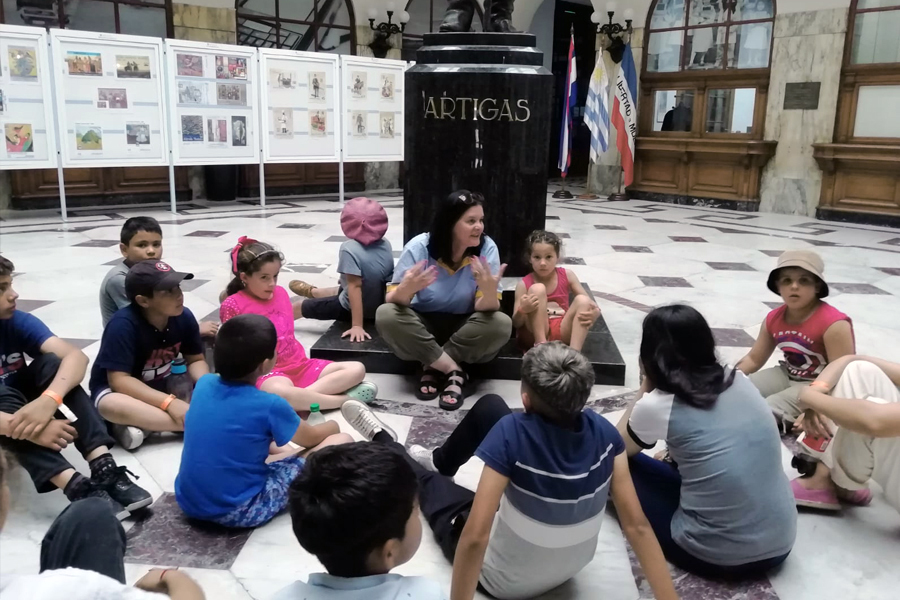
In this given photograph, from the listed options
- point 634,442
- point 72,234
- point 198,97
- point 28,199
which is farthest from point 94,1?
point 634,442

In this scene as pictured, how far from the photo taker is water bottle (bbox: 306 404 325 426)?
277cm

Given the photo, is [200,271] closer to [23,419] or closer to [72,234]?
[72,234]

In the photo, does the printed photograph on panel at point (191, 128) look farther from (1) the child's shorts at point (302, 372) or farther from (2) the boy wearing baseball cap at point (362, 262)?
(1) the child's shorts at point (302, 372)

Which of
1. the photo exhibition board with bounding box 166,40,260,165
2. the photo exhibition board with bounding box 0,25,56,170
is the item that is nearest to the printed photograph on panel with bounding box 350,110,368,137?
the photo exhibition board with bounding box 166,40,260,165

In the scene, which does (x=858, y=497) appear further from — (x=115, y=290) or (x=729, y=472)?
(x=115, y=290)

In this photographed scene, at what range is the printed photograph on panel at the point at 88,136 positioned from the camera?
738 cm

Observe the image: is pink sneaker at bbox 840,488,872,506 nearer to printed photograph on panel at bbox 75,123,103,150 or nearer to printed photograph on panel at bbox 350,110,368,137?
printed photograph on panel at bbox 75,123,103,150

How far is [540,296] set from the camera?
311 centimetres

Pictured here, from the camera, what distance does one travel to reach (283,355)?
2.92 m

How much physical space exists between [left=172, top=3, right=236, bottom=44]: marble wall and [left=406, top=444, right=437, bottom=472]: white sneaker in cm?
805

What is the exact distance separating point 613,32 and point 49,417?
9.83 meters

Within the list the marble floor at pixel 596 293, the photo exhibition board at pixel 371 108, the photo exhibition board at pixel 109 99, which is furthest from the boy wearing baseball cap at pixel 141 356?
the photo exhibition board at pixel 371 108

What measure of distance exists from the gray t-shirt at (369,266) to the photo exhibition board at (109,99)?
5.03 metres

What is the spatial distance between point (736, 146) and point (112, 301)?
8298 millimetres
